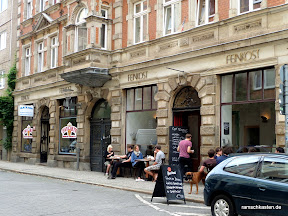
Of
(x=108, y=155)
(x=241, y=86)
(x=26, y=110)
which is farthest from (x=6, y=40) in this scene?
(x=241, y=86)

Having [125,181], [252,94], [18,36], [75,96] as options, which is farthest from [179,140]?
[18,36]

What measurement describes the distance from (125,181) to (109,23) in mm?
7522

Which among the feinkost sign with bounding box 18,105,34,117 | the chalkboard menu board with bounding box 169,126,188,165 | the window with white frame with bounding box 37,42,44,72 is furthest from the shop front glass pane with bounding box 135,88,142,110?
the feinkost sign with bounding box 18,105,34,117

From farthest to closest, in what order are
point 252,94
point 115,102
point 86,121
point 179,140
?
point 86,121, point 115,102, point 179,140, point 252,94

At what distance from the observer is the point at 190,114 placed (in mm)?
16734

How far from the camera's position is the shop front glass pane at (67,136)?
72.8ft

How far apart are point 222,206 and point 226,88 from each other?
6.67 meters

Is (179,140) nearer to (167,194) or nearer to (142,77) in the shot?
(142,77)

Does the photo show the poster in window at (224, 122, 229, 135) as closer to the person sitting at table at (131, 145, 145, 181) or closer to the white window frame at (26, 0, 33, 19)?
the person sitting at table at (131, 145, 145, 181)

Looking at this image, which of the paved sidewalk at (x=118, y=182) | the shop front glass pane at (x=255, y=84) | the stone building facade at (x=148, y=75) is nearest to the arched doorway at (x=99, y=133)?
the stone building facade at (x=148, y=75)

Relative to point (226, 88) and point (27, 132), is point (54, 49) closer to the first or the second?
point (27, 132)

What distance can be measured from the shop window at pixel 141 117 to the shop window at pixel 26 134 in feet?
33.0

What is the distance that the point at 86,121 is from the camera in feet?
69.5

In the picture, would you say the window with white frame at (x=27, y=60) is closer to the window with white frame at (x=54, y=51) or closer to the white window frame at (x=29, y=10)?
the white window frame at (x=29, y=10)
